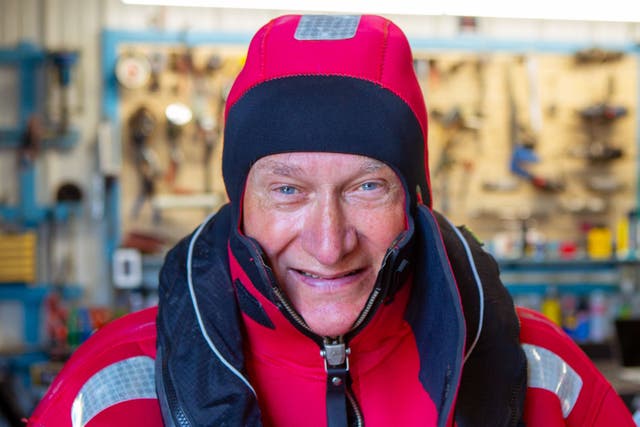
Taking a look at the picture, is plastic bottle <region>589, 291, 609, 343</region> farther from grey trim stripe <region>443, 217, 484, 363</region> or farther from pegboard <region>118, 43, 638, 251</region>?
grey trim stripe <region>443, 217, 484, 363</region>

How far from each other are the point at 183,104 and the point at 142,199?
0.54 metres

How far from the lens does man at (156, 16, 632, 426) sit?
1.13 metres

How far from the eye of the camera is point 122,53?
4191 mm

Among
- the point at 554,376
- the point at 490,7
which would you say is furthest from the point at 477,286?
the point at 490,7

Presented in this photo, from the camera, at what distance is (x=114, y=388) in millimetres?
1229

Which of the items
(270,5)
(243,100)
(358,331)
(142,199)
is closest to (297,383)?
(358,331)

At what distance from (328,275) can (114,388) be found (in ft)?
1.22

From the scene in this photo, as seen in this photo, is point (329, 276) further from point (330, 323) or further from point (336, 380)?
point (336, 380)

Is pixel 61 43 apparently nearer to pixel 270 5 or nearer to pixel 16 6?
pixel 16 6

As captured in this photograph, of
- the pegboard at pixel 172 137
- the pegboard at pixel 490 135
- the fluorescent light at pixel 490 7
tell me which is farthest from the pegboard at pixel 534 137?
the pegboard at pixel 172 137

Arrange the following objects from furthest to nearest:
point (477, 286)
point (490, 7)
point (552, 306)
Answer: point (552, 306)
point (490, 7)
point (477, 286)

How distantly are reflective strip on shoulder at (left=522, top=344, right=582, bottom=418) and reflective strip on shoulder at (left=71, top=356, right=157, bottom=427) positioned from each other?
62 cm

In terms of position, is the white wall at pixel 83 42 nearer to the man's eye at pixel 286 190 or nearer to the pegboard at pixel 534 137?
the pegboard at pixel 534 137

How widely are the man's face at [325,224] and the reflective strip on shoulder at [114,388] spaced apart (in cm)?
27
